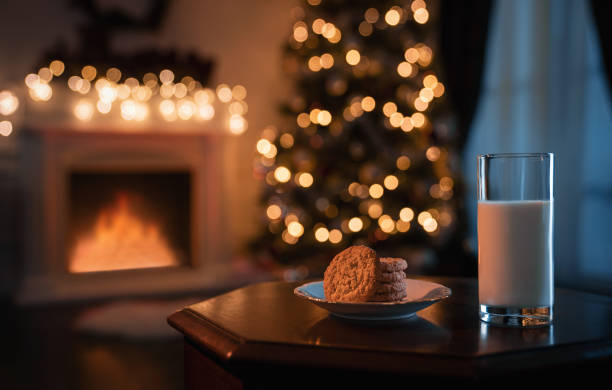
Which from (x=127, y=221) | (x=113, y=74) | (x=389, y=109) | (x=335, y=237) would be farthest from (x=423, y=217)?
(x=113, y=74)

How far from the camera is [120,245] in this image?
3.76 m

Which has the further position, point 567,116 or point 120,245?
point 120,245

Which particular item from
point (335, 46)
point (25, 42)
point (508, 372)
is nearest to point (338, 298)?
point (508, 372)

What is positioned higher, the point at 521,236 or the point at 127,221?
the point at 521,236

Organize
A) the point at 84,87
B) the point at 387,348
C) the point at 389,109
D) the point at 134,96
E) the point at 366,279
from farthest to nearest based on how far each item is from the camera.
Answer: the point at 389,109, the point at 134,96, the point at 84,87, the point at 366,279, the point at 387,348

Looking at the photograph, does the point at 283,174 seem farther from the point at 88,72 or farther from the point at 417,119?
the point at 88,72

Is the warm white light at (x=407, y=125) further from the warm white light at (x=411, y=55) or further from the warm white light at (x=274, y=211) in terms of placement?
the warm white light at (x=274, y=211)

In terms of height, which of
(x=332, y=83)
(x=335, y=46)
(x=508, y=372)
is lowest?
(x=508, y=372)

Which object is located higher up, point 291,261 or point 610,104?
point 610,104

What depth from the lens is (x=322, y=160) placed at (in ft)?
12.0

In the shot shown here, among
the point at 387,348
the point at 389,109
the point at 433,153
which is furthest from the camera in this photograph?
the point at 433,153

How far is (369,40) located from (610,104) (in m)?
1.49

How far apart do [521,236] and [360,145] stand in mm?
2913

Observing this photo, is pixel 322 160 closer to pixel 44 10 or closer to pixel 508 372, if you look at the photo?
pixel 44 10
